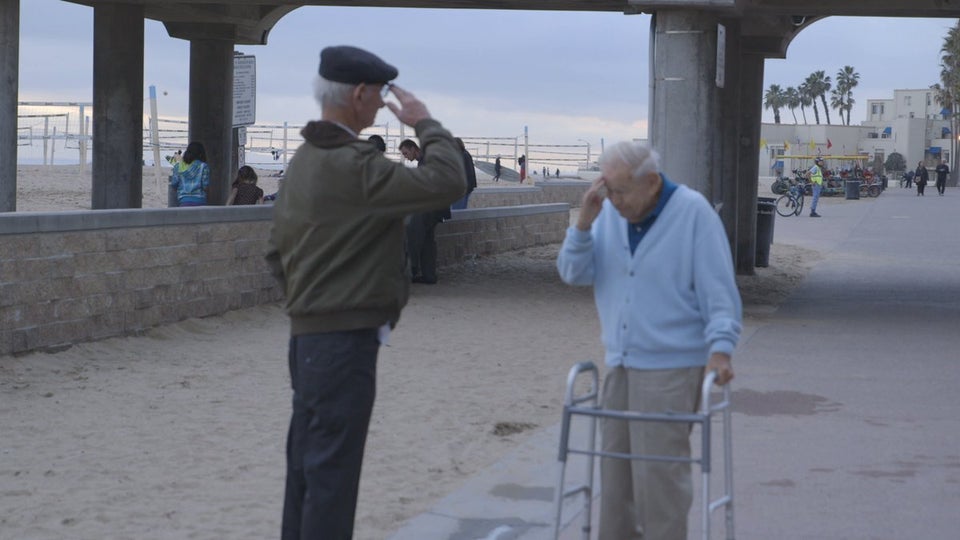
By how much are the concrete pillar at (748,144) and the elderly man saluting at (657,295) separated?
1572 cm

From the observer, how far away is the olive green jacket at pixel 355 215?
4336 millimetres

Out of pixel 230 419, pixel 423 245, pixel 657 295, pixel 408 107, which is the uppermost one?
pixel 408 107

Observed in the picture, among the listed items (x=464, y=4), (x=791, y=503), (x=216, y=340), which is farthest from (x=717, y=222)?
(x=464, y=4)

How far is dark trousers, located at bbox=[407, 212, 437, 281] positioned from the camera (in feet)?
53.0

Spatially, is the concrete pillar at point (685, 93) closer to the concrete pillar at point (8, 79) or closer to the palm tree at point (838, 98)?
the concrete pillar at point (8, 79)

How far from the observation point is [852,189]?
188 feet

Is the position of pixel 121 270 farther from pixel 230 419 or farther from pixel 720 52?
pixel 720 52

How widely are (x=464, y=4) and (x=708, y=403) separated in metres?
14.0

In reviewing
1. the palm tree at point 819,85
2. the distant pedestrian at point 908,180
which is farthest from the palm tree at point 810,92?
the distant pedestrian at point 908,180

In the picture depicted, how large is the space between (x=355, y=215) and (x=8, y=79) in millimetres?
13430

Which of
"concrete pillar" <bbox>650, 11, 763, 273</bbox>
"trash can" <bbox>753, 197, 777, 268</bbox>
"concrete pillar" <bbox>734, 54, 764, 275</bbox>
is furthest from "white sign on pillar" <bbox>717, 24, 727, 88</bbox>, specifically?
"trash can" <bbox>753, 197, 777, 268</bbox>

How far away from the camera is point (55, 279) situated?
10711 millimetres

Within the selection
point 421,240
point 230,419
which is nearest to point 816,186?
point 421,240

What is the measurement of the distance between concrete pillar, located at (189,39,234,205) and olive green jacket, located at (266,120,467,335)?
17.5 m
